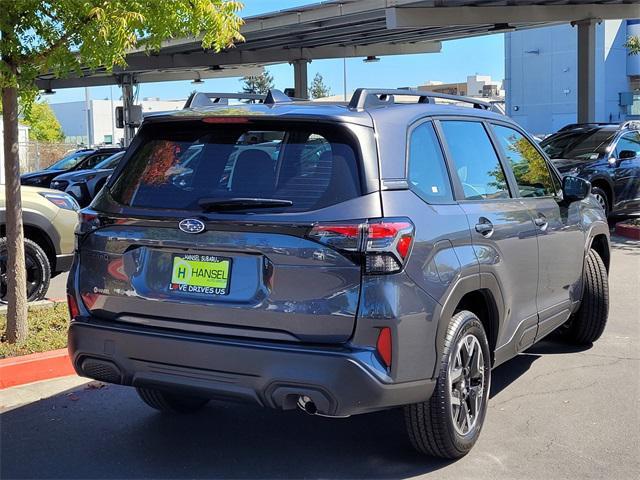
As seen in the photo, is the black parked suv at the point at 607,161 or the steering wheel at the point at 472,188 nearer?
the steering wheel at the point at 472,188

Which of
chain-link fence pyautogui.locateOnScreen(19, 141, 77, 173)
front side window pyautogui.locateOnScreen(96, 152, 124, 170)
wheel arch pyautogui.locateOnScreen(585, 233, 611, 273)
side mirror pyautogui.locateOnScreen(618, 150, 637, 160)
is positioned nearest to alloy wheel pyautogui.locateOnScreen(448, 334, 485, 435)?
wheel arch pyautogui.locateOnScreen(585, 233, 611, 273)

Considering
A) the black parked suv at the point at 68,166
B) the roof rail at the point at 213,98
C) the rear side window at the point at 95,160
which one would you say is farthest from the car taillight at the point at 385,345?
the rear side window at the point at 95,160

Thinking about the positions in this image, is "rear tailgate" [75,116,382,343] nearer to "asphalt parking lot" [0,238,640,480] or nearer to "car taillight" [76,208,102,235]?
"car taillight" [76,208,102,235]

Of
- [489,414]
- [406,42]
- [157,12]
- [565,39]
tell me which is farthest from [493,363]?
[565,39]

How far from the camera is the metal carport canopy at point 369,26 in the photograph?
19875mm

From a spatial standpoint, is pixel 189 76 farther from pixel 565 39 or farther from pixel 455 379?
pixel 455 379

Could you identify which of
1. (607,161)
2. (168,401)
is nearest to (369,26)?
(607,161)

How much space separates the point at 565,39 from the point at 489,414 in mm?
54553

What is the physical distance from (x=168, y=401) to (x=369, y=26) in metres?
20.1

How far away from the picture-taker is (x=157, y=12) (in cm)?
583

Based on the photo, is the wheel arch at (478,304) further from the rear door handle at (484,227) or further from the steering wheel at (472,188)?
the steering wheel at (472,188)

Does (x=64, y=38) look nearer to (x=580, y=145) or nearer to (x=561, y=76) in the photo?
(x=580, y=145)

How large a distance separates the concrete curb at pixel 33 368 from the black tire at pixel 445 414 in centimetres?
302

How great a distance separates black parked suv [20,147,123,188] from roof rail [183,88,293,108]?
42.5 feet
